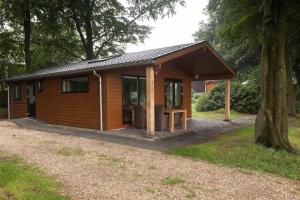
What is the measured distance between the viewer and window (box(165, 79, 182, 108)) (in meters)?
12.7

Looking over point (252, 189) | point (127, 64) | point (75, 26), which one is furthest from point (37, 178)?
point (75, 26)

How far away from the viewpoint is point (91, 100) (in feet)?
33.3

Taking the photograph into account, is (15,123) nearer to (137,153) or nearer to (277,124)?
(137,153)

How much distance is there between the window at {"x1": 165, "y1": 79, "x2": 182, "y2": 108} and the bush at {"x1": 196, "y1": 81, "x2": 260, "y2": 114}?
17.2 feet

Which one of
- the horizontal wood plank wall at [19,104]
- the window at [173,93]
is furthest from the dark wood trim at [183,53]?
the horizontal wood plank wall at [19,104]

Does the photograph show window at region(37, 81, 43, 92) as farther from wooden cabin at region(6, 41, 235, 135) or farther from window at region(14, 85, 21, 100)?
window at region(14, 85, 21, 100)

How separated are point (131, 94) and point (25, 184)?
6.75 meters

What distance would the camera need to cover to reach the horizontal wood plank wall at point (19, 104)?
13913 mm

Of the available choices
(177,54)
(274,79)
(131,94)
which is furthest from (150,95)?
(274,79)

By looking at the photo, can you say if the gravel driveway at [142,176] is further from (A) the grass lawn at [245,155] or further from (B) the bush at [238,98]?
(B) the bush at [238,98]

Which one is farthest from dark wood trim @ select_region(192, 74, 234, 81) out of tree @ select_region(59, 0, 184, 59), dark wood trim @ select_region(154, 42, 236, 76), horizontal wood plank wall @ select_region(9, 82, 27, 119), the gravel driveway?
horizontal wood plank wall @ select_region(9, 82, 27, 119)

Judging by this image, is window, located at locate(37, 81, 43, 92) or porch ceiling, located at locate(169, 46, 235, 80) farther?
window, located at locate(37, 81, 43, 92)

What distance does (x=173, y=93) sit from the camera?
13102 mm

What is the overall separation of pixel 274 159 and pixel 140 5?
55.4ft
